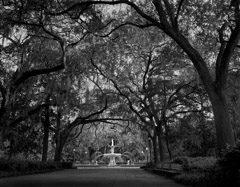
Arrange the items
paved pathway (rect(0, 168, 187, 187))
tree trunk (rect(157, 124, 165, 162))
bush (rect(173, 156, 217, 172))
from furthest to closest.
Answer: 1. tree trunk (rect(157, 124, 165, 162))
2. paved pathway (rect(0, 168, 187, 187))
3. bush (rect(173, 156, 217, 172))

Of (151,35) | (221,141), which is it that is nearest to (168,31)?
(221,141)

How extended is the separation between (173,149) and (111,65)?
16015mm

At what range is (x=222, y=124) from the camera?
961 cm

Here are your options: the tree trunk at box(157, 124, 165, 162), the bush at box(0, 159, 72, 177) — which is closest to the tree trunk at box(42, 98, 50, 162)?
the bush at box(0, 159, 72, 177)

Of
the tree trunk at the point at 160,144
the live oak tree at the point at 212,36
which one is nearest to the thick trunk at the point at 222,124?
the live oak tree at the point at 212,36

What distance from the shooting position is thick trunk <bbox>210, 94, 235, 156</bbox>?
945cm

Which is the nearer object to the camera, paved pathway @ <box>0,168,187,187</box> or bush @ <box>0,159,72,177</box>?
paved pathway @ <box>0,168,187,187</box>

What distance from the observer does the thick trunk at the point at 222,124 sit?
9445mm

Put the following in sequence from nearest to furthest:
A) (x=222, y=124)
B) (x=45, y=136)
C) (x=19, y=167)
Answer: (x=222, y=124) < (x=19, y=167) < (x=45, y=136)

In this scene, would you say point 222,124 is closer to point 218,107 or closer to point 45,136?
point 218,107

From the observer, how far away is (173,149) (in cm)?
3195

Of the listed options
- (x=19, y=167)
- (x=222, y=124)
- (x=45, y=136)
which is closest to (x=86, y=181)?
(x=222, y=124)

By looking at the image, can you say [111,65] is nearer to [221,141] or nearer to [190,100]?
[190,100]

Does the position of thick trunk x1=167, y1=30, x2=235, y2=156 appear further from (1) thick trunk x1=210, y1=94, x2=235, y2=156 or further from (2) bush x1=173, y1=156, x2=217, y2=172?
(2) bush x1=173, y1=156, x2=217, y2=172
